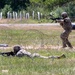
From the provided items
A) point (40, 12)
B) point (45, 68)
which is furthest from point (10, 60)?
point (40, 12)

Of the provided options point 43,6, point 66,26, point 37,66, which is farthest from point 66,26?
point 43,6

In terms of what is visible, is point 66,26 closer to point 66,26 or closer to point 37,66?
point 66,26

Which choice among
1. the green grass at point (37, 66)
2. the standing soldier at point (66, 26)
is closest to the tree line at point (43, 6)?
the standing soldier at point (66, 26)

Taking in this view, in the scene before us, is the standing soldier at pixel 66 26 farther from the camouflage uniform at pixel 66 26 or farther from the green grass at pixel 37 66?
the green grass at pixel 37 66

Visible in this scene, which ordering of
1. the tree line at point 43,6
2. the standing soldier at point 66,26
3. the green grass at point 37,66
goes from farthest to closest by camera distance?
the tree line at point 43,6, the standing soldier at point 66,26, the green grass at point 37,66

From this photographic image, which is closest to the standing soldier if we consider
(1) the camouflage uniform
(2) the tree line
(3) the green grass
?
(1) the camouflage uniform

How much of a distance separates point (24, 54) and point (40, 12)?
1483 inches

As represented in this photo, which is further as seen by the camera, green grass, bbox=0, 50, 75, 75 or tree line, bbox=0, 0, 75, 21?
tree line, bbox=0, 0, 75, 21

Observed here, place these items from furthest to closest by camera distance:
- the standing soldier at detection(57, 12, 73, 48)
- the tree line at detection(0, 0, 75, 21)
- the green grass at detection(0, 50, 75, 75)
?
the tree line at detection(0, 0, 75, 21)
the standing soldier at detection(57, 12, 73, 48)
the green grass at detection(0, 50, 75, 75)

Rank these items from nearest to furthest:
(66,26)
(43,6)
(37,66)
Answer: (37,66)
(66,26)
(43,6)

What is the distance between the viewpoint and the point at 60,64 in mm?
14719

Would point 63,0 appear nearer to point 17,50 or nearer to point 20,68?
point 17,50

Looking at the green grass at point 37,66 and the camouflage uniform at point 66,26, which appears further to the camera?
the camouflage uniform at point 66,26

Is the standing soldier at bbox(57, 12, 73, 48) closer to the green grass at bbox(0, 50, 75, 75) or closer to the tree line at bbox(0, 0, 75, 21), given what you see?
the green grass at bbox(0, 50, 75, 75)
